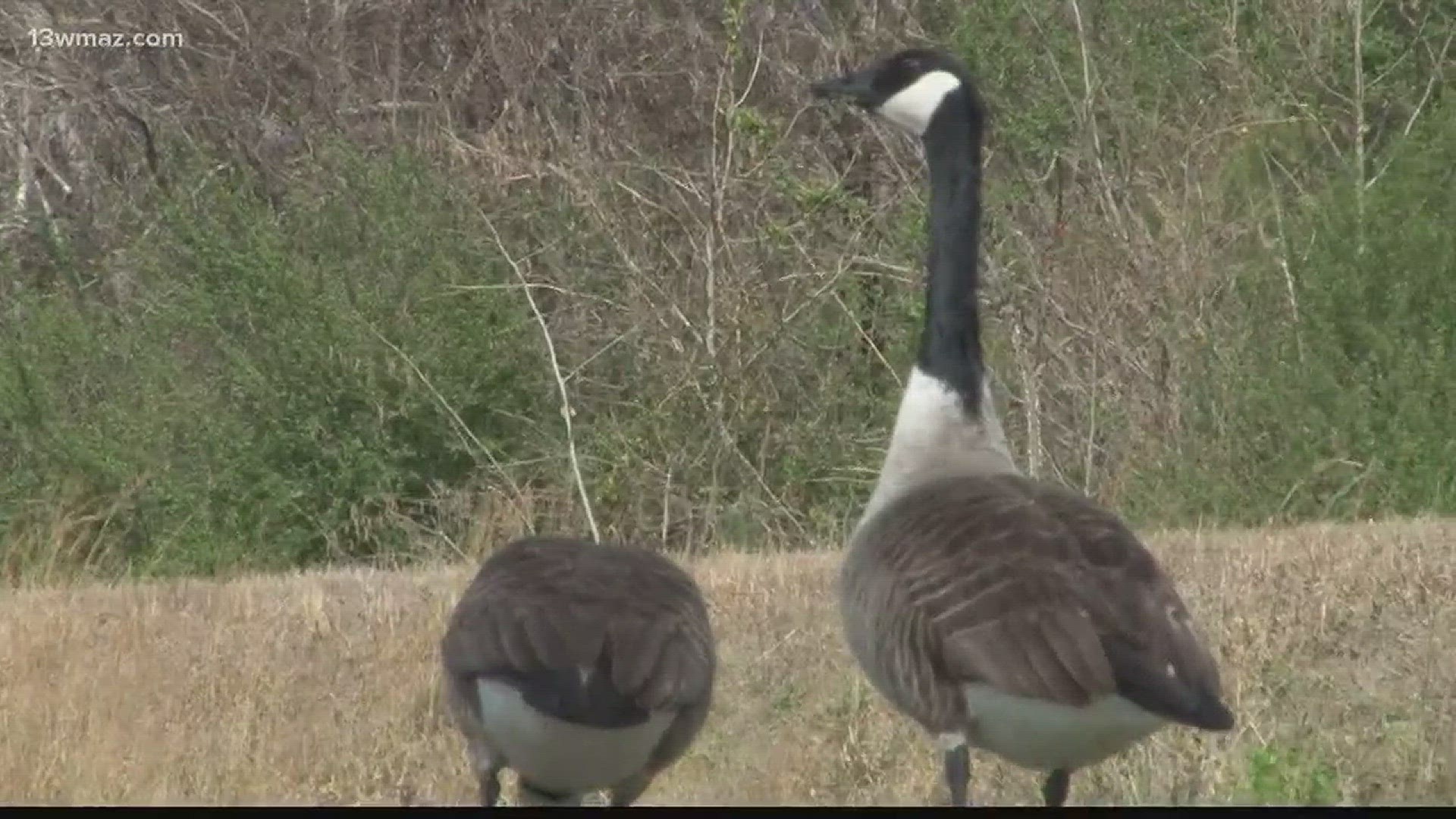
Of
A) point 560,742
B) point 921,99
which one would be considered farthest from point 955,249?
point 560,742

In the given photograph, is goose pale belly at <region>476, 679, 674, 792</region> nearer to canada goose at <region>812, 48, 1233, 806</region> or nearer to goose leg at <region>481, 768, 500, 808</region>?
goose leg at <region>481, 768, 500, 808</region>

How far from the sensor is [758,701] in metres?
7.47

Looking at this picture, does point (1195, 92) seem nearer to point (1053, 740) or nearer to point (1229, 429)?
point (1229, 429)

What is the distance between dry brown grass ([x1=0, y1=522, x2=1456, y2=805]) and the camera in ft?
20.6

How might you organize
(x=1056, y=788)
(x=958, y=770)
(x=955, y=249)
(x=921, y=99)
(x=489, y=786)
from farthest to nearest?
(x=921, y=99)
(x=955, y=249)
(x=489, y=786)
(x=1056, y=788)
(x=958, y=770)

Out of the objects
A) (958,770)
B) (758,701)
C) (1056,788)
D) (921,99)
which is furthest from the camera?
(758,701)

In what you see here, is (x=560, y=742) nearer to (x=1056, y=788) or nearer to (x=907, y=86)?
(x=1056, y=788)

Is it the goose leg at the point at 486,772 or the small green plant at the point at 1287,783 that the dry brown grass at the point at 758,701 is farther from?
the goose leg at the point at 486,772

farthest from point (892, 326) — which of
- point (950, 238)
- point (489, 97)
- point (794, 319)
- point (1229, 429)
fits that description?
point (950, 238)

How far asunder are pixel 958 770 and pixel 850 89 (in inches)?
86.8

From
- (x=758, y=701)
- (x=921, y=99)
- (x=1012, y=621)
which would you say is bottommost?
(x=758, y=701)

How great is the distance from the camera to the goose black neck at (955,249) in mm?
6008

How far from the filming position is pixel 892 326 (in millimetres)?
14836
